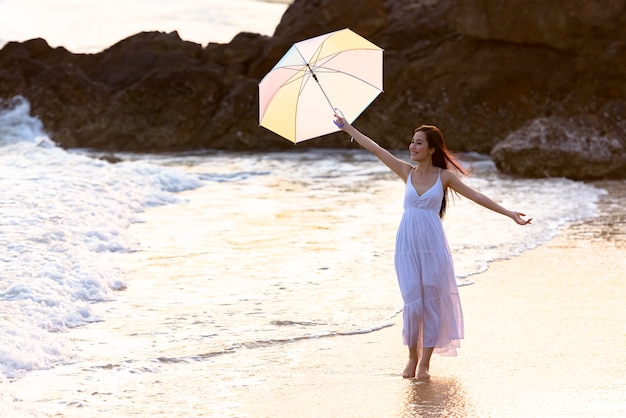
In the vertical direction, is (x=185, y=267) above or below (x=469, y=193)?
below

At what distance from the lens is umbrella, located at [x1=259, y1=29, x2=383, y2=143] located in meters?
6.52

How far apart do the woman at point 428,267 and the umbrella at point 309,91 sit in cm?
75

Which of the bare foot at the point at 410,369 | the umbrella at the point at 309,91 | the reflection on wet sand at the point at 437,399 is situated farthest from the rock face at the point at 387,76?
the reflection on wet sand at the point at 437,399

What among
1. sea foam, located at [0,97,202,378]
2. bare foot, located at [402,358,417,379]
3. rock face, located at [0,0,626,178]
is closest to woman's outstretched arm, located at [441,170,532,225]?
bare foot, located at [402,358,417,379]

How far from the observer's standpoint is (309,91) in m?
6.56

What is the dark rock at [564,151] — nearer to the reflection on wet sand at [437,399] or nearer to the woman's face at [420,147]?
the woman's face at [420,147]

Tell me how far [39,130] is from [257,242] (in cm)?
2073

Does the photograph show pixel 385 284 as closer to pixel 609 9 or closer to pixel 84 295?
pixel 84 295

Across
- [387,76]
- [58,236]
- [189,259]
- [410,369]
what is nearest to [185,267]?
[189,259]

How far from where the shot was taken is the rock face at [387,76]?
1003 inches

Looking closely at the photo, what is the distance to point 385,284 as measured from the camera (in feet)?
28.9

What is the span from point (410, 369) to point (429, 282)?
0.54m

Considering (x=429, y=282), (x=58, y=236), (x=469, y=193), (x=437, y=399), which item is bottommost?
(x=437, y=399)

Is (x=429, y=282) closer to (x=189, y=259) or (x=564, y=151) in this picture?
(x=189, y=259)
